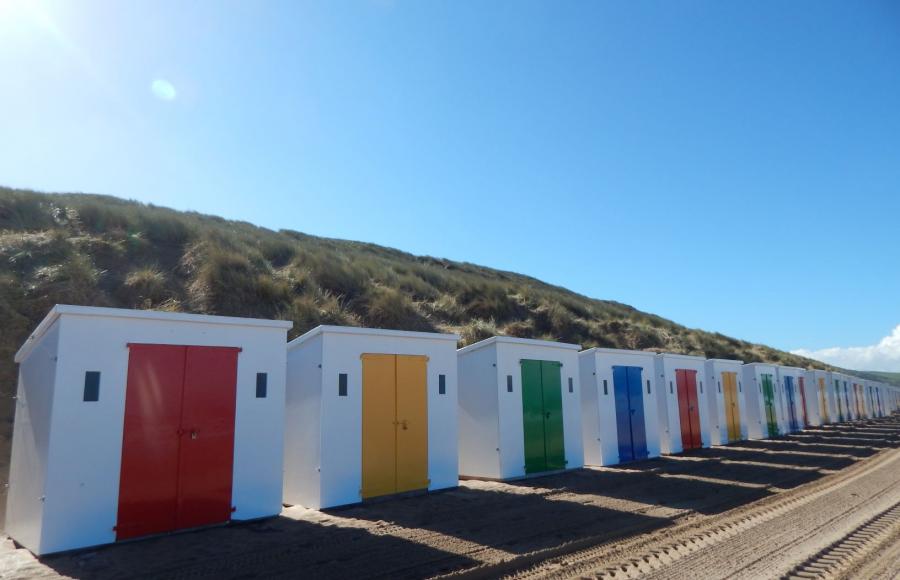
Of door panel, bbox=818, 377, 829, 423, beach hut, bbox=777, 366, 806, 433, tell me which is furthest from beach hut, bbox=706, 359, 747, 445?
→ door panel, bbox=818, 377, 829, 423

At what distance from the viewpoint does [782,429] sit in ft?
73.4

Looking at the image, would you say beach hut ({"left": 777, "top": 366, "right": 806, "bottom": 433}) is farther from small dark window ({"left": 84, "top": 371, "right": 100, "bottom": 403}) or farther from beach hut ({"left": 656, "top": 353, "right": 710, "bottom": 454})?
small dark window ({"left": 84, "top": 371, "right": 100, "bottom": 403})

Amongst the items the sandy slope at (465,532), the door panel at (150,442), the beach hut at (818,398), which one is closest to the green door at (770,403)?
the beach hut at (818,398)

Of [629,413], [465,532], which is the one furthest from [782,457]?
[465,532]

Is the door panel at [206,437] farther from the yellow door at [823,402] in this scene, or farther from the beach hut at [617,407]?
the yellow door at [823,402]

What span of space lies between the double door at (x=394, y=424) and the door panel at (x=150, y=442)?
2.82 meters

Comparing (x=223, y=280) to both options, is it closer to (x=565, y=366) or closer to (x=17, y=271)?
(x=17, y=271)

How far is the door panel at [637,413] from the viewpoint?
13992 millimetres

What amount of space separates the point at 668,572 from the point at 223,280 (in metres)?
14.7

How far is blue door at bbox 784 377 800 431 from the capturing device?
23587 millimetres

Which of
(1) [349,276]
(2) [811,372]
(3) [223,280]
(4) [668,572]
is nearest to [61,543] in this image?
(4) [668,572]

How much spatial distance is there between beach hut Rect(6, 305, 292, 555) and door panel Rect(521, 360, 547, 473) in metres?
5.34

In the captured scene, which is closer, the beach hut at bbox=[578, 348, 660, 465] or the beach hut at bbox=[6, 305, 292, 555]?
the beach hut at bbox=[6, 305, 292, 555]

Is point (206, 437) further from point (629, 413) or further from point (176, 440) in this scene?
point (629, 413)
